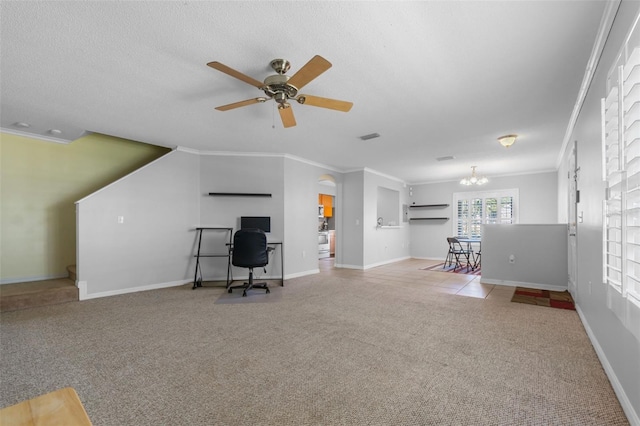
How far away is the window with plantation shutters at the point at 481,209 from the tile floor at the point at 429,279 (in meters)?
2.39

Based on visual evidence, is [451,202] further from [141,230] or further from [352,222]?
[141,230]

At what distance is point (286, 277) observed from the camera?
227 inches

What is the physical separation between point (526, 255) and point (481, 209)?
366cm

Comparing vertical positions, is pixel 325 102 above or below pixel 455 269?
above

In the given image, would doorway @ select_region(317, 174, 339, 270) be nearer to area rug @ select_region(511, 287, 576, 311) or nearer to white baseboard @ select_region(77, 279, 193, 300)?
white baseboard @ select_region(77, 279, 193, 300)

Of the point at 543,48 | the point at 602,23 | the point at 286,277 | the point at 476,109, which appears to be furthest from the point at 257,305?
the point at 602,23

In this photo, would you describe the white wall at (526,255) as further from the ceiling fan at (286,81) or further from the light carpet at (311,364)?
the ceiling fan at (286,81)

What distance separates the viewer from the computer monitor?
223 inches

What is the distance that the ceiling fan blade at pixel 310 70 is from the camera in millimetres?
2033

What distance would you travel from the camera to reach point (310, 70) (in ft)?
7.21

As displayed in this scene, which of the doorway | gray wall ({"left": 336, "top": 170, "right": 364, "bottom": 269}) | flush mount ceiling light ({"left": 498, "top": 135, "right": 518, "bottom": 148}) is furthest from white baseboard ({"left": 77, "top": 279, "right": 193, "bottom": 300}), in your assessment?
flush mount ceiling light ({"left": 498, "top": 135, "right": 518, "bottom": 148})

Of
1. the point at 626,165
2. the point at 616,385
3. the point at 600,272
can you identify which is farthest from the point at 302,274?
the point at 626,165

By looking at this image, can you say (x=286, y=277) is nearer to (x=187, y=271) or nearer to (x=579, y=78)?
(x=187, y=271)

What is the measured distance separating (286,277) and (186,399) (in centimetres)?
393
